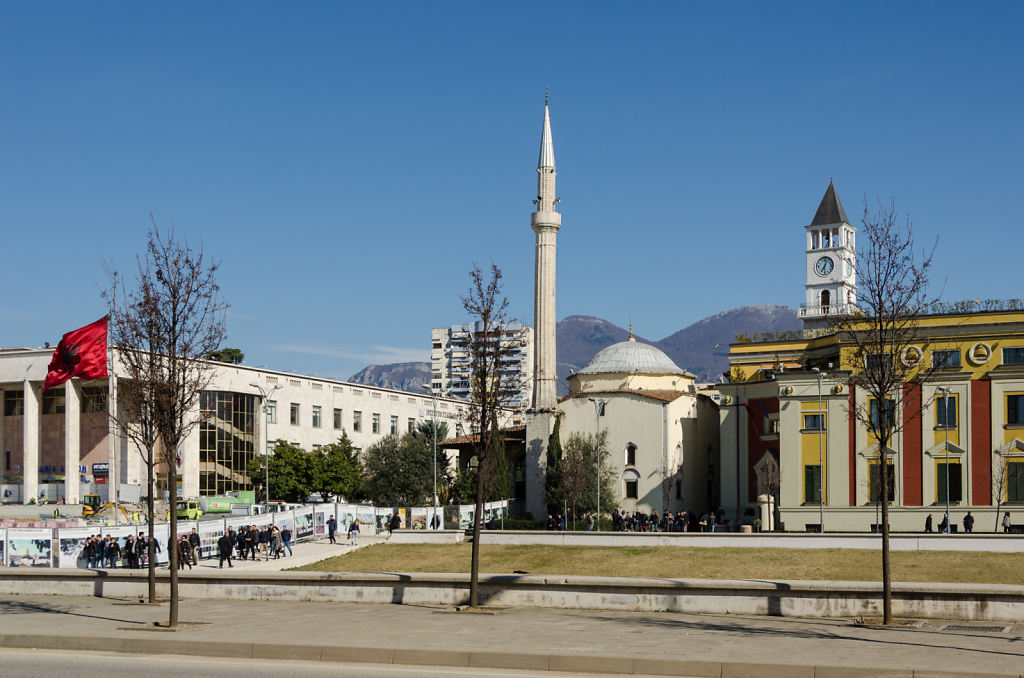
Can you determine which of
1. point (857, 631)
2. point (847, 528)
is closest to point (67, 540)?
point (857, 631)

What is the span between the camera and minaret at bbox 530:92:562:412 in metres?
72.7

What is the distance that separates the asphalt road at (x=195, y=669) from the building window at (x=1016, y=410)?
Result: 4716 cm

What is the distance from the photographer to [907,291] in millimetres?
22031

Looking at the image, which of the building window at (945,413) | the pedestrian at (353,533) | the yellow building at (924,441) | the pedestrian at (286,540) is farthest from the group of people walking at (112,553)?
the building window at (945,413)

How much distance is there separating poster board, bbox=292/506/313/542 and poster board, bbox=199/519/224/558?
5.65m

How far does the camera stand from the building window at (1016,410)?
56.7 meters

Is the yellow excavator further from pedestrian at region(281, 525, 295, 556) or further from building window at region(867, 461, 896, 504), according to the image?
building window at region(867, 461, 896, 504)

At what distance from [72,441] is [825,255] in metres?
77.6

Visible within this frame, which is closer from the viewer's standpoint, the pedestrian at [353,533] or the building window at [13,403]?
the pedestrian at [353,533]

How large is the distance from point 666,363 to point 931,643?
64673mm

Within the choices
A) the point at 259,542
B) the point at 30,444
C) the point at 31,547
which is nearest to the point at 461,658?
the point at 31,547

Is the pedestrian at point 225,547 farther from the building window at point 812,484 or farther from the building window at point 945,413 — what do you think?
the building window at point 945,413

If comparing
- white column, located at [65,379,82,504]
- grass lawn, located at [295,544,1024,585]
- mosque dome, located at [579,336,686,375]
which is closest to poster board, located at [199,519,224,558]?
grass lawn, located at [295,544,1024,585]

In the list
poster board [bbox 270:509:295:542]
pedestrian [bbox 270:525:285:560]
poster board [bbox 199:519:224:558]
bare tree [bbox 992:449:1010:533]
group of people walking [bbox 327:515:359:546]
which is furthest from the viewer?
bare tree [bbox 992:449:1010:533]
